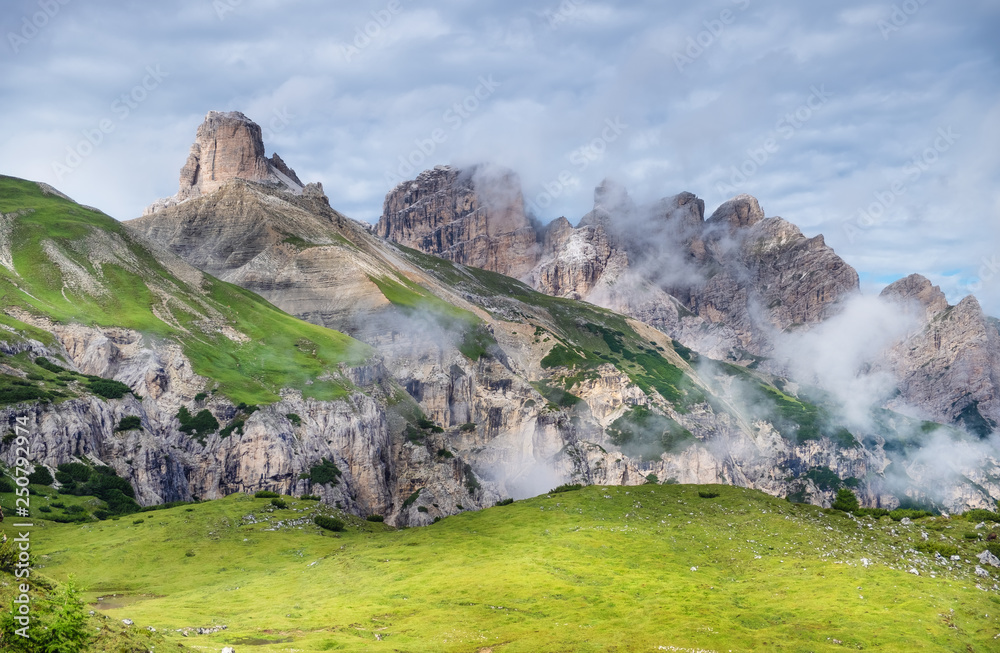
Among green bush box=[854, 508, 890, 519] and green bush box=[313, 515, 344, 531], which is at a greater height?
green bush box=[854, 508, 890, 519]

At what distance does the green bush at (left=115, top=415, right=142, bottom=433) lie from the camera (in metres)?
138

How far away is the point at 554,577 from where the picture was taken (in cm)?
7156

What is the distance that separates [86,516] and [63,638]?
82.1 meters

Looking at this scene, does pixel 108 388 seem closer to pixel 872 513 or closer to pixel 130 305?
pixel 130 305

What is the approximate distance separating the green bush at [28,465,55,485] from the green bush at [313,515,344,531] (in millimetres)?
42254

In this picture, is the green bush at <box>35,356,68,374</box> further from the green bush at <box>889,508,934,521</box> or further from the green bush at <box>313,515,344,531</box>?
the green bush at <box>889,508,934,521</box>

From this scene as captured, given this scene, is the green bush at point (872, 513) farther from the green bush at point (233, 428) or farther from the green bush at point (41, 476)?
the green bush at point (233, 428)

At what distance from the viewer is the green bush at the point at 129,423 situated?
137500mm

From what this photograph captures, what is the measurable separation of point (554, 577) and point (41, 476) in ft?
271

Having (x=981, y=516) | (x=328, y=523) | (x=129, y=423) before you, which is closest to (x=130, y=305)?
(x=129, y=423)

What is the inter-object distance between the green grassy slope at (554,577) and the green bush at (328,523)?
173 cm

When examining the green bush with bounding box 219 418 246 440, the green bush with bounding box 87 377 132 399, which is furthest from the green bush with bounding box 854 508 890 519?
the green bush with bounding box 87 377 132 399

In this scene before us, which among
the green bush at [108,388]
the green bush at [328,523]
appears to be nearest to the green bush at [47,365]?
the green bush at [108,388]

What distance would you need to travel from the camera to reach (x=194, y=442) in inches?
6063
